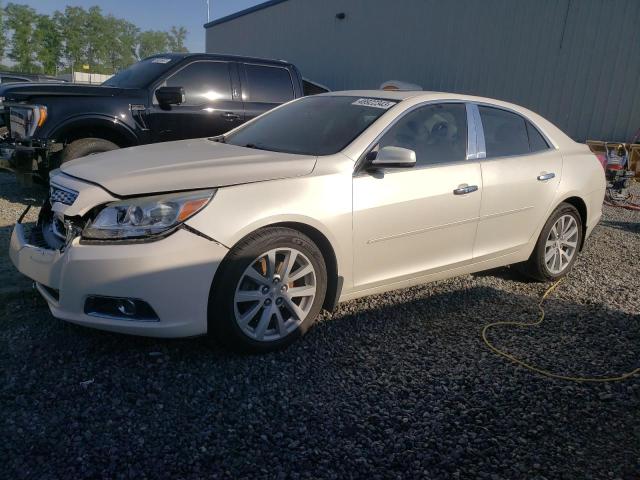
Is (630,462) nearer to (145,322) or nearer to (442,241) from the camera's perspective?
(442,241)

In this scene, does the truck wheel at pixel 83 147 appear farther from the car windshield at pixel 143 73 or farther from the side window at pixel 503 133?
the side window at pixel 503 133

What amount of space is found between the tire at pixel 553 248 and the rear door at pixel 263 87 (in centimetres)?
404

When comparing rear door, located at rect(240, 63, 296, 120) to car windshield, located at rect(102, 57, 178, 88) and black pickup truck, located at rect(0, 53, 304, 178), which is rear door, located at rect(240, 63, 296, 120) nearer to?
black pickup truck, located at rect(0, 53, 304, 178)

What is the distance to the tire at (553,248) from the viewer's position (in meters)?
4.55

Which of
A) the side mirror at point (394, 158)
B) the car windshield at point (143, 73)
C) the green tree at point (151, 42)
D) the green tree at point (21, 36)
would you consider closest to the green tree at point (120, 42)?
the green tree at point (151, 42)

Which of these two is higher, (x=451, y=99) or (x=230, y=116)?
(x=451, y=99)

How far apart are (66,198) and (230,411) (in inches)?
59.4

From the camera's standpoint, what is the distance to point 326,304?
339 centimetres

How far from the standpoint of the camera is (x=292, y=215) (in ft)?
9.95

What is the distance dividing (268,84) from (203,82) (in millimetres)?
962

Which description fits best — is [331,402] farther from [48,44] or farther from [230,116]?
[48,44]

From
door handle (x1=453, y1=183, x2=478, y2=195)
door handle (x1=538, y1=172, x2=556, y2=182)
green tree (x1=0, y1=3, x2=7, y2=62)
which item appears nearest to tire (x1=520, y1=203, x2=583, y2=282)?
door handle (x1=538, y1=172, x2=556, y2=182)

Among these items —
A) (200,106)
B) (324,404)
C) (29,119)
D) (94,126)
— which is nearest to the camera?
(324,404)

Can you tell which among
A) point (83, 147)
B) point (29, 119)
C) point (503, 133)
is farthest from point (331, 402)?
point (29, 119)
